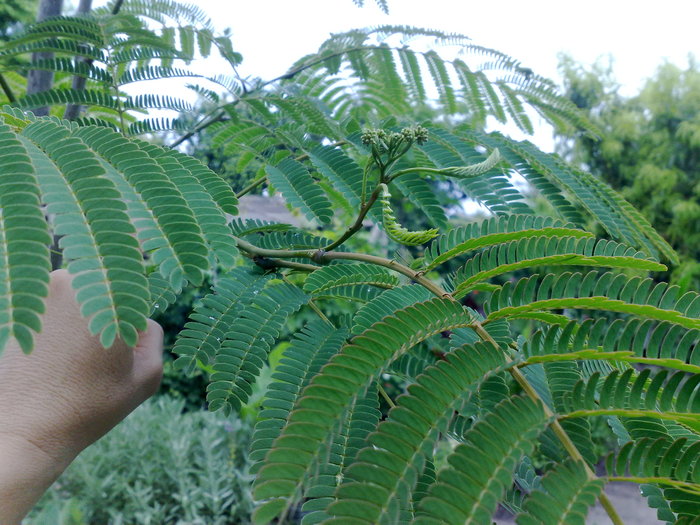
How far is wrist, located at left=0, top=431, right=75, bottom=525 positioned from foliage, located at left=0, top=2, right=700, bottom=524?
0.22 metres

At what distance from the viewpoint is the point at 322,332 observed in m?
0.79

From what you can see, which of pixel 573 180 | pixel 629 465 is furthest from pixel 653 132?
pixel 629 465

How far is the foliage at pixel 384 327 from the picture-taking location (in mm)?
417

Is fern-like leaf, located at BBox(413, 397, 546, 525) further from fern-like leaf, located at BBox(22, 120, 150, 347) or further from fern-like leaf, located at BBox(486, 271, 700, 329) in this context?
fern-like leaf, located at BBox(22, 120, 150, 347)

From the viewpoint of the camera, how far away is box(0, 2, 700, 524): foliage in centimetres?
42

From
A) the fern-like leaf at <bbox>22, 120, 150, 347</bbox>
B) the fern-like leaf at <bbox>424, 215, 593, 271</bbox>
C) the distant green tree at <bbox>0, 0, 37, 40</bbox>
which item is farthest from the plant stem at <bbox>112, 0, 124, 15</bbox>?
the distant green tree at <bbox>0, 0, 37, 40</bbox>

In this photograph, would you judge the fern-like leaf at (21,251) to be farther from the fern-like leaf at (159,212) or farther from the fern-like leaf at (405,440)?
the fern-like leaf at (405,440)

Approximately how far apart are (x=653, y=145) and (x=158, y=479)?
9.75 m

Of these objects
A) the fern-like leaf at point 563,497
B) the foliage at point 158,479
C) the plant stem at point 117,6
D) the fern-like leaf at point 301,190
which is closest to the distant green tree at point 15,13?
the foliage at point 158,479

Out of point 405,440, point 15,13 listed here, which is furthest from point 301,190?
point 15,13

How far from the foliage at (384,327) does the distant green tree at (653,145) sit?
9.22m

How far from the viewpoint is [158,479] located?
365cm

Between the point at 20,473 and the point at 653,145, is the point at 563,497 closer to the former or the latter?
the point at 20,473

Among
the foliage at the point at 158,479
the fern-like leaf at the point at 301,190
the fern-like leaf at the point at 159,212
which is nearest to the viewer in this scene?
the fern-like leaf at the point at 159,212
